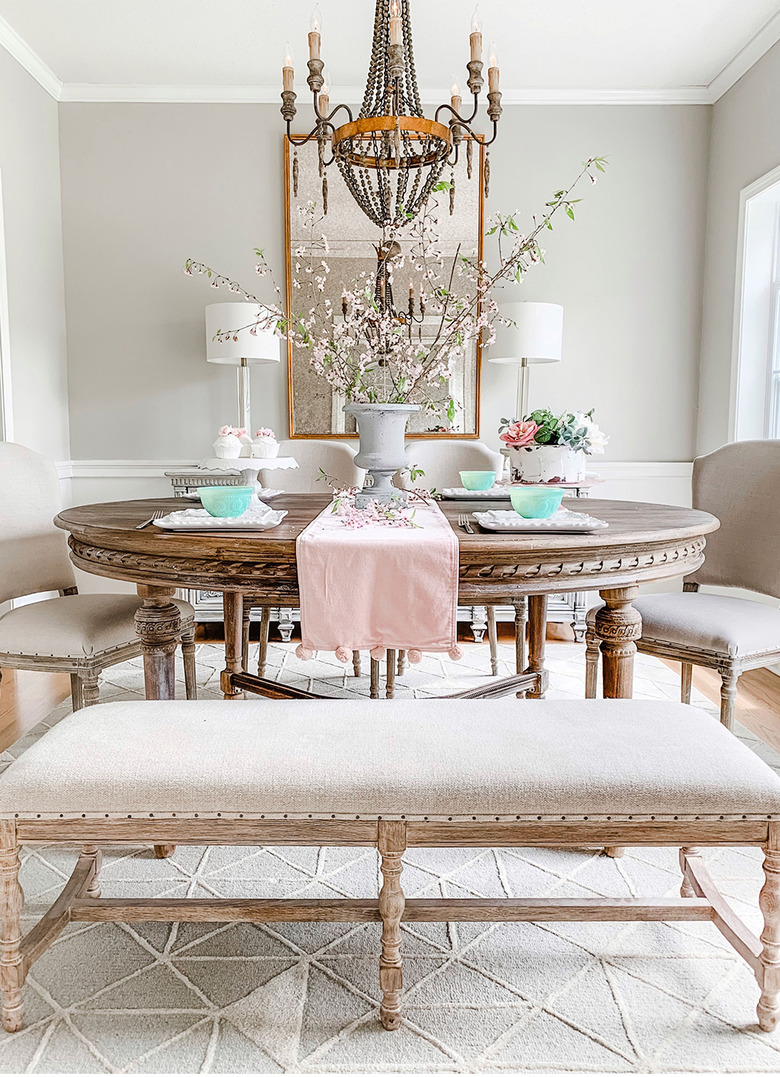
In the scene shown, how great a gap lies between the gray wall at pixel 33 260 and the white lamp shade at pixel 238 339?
2.74 ft

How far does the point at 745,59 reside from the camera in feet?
11.9

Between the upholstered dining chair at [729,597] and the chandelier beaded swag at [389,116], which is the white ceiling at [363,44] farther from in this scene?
the upholstered dining chair at [729,597]

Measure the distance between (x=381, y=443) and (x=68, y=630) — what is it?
3.39 feet

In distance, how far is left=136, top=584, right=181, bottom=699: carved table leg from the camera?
192cm

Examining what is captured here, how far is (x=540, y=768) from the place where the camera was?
1296 millimetres

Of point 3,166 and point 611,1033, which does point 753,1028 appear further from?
point 3,166

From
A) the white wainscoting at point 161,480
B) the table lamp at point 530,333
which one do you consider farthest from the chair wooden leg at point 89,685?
the table lamp at point 530,333

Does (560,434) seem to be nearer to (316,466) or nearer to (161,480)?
(316,466)

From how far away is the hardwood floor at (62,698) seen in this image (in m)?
2.78

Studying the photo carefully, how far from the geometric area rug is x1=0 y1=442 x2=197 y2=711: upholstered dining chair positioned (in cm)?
52

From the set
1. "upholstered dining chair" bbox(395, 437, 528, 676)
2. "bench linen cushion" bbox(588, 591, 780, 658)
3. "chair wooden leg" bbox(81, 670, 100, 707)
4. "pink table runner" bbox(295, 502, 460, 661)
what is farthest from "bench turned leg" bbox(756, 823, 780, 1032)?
"upholstered dining chair" bbox(395, 437, 528, 676)

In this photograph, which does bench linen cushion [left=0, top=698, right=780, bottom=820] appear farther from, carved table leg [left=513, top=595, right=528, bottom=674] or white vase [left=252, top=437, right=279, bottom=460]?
white vase [left=252, top=437, right=279, bottom=460]

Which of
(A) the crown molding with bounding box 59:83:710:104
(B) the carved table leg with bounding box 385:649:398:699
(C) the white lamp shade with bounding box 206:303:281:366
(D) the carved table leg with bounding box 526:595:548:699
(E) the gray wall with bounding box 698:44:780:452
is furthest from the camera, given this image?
(A) the crown molding with bounding box 59:83:710:104

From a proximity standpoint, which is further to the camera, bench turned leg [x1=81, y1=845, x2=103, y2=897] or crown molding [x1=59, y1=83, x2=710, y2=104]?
crown molding [x1=59, y1=83, x2=710, y2=104]
